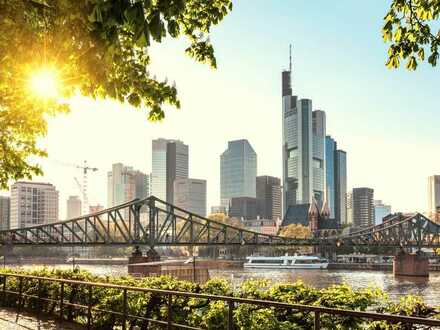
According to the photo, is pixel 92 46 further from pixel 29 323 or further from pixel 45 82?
pixel 29 323

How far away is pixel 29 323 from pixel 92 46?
10.4 metres

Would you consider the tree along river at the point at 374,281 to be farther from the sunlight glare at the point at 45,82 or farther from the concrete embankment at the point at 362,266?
the sunlight glare at the point at 45,82

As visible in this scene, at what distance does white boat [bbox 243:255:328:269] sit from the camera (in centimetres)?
13475

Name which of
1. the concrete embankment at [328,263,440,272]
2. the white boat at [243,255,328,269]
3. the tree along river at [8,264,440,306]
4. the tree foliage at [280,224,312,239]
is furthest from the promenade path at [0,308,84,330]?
the tree foliage at [280,224,312,239]

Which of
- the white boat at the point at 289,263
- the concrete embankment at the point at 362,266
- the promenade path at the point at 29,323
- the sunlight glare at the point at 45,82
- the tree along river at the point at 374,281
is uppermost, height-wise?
the sunlight glare at the point at 45,82

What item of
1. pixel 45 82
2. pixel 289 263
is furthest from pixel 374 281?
pixel 45 82

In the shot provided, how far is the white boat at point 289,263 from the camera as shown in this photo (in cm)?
13475

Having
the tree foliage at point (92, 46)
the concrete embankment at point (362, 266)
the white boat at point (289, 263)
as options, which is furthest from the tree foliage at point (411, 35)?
the concrete embankment at point (362, 266)

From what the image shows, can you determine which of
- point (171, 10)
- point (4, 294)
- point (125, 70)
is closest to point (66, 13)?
point (171, 10)

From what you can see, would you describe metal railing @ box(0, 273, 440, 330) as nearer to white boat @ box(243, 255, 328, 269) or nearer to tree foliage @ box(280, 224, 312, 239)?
white boat @ box(243, 255, 328, 269)

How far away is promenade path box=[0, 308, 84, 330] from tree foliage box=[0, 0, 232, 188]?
5.67 meters

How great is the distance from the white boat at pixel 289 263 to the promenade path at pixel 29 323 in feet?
395

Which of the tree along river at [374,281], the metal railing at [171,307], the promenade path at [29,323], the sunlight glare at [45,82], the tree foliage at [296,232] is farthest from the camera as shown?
the tree foliage at [296,232]

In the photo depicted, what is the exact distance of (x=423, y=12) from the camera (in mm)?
9391
